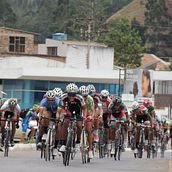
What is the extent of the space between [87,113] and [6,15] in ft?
345

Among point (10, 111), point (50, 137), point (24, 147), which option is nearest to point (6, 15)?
point (24, 147)

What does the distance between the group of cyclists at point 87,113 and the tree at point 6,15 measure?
93.9 metres

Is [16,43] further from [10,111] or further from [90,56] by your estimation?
[10,111]

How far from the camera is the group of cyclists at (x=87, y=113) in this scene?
1953cm

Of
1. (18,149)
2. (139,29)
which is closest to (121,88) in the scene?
(18,149)

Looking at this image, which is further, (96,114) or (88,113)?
(96,114)

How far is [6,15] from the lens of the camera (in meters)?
124

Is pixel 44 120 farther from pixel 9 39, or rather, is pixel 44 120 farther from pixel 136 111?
pixel 9 39

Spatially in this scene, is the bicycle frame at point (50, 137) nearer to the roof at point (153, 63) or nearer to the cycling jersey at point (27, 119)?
the cycling jersey at point (27, 119)

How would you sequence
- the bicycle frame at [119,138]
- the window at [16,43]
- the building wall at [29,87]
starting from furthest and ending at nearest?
the window at [16,43] → the building wall at [29,87] → the bicycle frame at [119,138]

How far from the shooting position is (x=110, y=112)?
79.6ft

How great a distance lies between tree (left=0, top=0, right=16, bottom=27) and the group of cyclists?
93.9 meters

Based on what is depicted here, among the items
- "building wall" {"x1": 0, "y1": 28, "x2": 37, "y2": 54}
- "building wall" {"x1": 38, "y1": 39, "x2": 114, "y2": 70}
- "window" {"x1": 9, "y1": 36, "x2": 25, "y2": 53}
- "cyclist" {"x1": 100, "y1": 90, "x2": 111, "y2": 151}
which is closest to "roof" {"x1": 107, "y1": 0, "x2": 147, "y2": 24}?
"building wall" {"x1": 38, "y1": 39, "x2": 114, "y2": 70}

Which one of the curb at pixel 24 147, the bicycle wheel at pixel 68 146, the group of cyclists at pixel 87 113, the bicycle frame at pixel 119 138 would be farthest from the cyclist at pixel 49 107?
the curb at pixel 24 147
